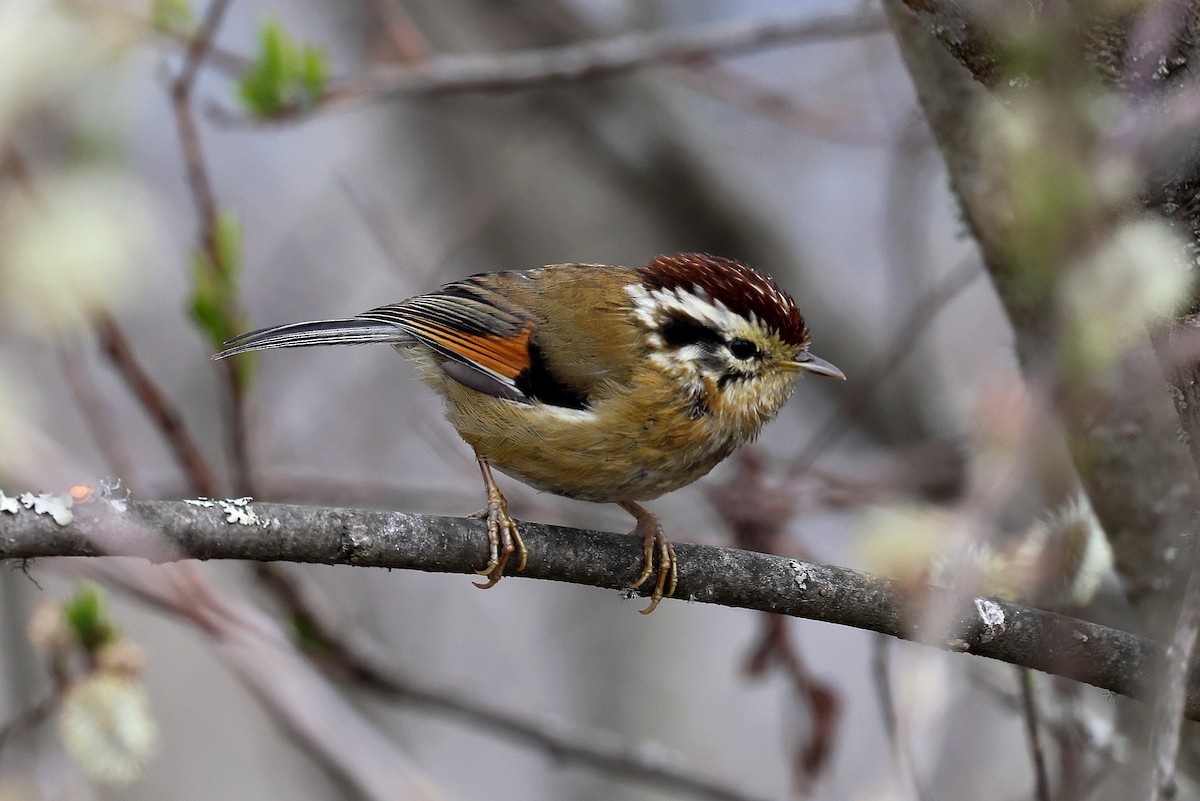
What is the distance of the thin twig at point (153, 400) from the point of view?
377cm

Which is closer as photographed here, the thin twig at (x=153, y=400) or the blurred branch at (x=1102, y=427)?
the blurred branch at (x=1102, y=427)

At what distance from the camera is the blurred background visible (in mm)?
4551

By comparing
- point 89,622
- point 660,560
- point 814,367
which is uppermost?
point 814,367

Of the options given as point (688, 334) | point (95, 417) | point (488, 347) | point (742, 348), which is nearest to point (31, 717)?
point (95, 417)

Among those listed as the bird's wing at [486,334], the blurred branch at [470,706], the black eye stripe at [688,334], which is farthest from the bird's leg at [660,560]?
the blurred branch at [470,706]

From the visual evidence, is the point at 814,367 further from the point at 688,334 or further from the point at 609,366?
the point at 609,366

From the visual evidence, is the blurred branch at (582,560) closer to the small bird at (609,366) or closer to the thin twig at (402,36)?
the small bird at (609,366)

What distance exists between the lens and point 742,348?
391cm

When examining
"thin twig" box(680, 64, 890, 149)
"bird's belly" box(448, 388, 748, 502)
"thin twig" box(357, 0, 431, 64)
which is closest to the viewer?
"bird's belly" box(448, 388, 748, 502)

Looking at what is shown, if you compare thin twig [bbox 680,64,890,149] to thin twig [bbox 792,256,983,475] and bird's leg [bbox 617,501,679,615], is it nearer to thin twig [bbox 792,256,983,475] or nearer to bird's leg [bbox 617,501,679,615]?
thin twig [bbox 792,256,983,475]

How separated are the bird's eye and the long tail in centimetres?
110

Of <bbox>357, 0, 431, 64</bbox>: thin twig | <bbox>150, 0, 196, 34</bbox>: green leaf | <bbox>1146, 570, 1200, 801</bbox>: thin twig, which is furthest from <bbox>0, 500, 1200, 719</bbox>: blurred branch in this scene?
<bbox>357, 0, 431, 64</bbox>: thin twig

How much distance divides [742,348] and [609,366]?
44 cm

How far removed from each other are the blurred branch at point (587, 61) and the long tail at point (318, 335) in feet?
4.48
